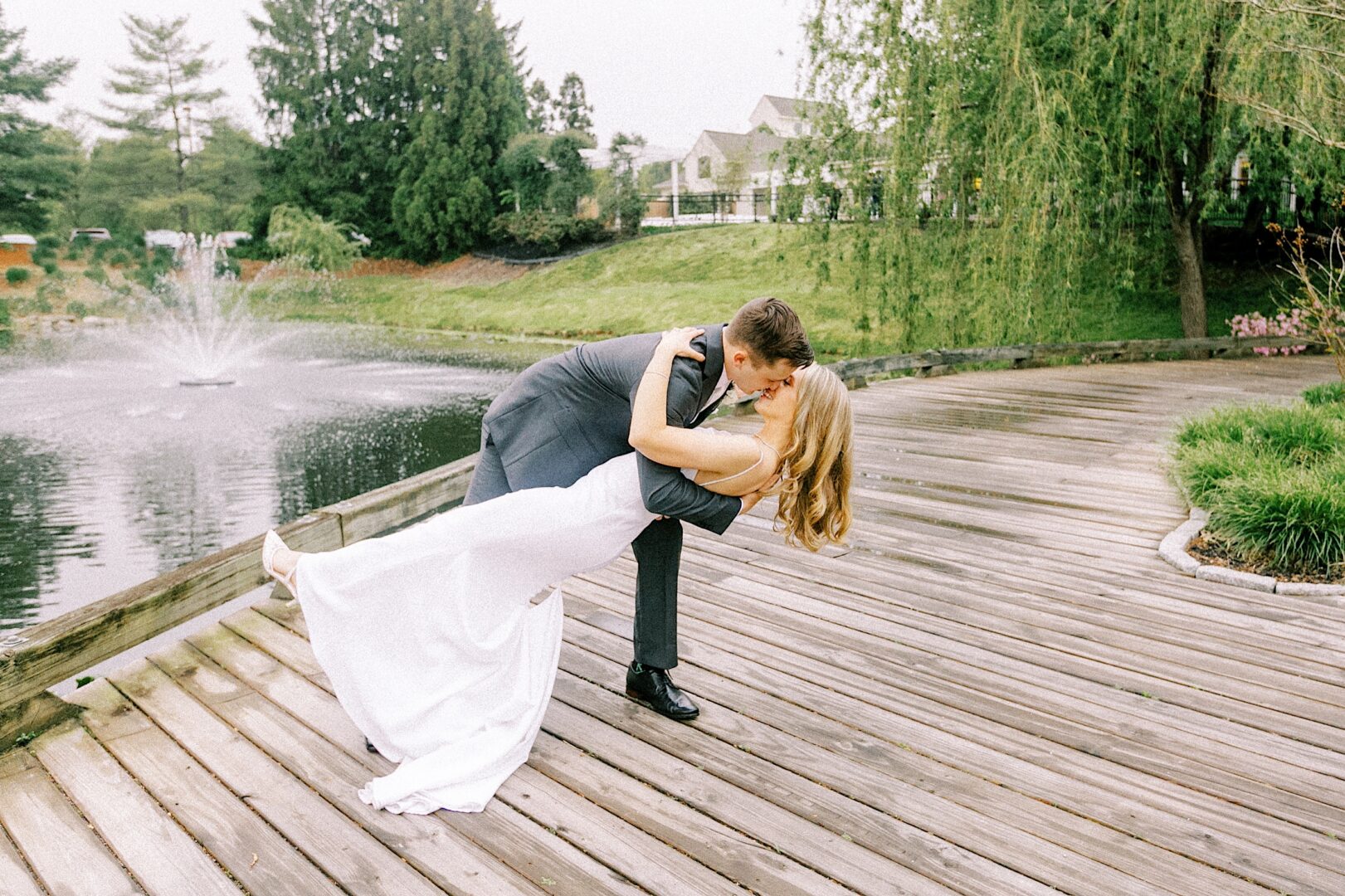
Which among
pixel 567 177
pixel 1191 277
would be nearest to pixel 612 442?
pixel 1191 277

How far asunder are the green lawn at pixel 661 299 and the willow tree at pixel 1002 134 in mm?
4520

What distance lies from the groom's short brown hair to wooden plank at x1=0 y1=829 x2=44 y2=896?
2231 mm

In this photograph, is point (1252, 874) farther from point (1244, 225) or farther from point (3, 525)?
point (1244, 225)

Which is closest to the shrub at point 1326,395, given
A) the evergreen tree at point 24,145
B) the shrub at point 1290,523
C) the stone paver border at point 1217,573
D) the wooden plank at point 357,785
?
the shrub at point 1290,523

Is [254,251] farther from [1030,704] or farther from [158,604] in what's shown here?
[1030,704]

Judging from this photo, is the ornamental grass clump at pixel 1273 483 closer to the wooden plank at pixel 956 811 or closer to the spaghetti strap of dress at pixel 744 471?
the wooden plank at pixel 956 811

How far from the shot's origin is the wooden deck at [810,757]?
2523mm

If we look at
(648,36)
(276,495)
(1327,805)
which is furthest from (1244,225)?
(648,36)

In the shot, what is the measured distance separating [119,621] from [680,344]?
2.14 m

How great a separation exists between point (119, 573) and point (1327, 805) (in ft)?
26.4

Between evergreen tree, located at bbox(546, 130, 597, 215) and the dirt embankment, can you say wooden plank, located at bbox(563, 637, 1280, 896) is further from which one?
evergreen tree, located at bbox(546, 130, 597, 215)

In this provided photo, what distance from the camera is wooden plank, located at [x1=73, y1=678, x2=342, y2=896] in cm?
248

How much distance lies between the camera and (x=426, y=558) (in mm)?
2994

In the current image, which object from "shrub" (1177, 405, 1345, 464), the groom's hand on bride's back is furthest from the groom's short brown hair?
"shrub" (1177, 405, 1345, 464)
